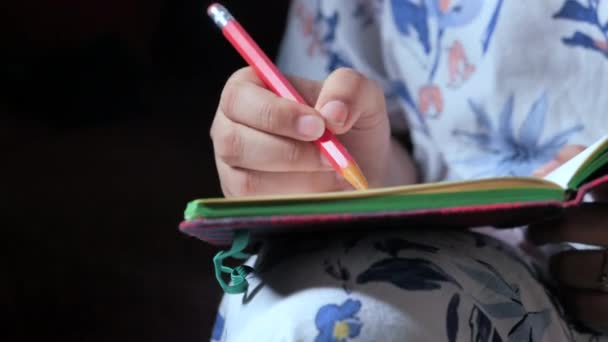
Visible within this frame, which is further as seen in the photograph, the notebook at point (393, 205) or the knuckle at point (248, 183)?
the knuckle at point (248, 183)

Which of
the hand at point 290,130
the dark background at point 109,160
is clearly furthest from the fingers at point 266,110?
the dark background at point 109,160

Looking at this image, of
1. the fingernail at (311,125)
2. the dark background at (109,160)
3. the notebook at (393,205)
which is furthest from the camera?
the dark background at (109,160)

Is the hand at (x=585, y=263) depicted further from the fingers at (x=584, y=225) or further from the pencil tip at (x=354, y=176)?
the pencil tip at (x=354, y=176)

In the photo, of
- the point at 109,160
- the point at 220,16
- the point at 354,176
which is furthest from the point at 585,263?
the point at 109,160

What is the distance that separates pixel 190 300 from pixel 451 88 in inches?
12.0

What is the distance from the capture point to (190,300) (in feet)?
1.95

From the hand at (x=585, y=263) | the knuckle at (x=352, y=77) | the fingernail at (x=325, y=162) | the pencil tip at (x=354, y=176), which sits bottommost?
the hand at (x=585, y=263)

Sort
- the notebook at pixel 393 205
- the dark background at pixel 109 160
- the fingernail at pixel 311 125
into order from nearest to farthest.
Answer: the notebook at pixel 393 205, the fingernail at pixel 311 125, the dark background at pixel 109 160

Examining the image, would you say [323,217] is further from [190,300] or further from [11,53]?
[11,53]

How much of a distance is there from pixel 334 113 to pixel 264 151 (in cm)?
5

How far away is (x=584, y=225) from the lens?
42 centimetres

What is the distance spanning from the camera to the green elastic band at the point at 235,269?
1.08 feet

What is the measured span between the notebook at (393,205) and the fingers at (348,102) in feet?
0.27

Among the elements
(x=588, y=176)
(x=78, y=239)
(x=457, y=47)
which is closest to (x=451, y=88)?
(x=457, y=47)
